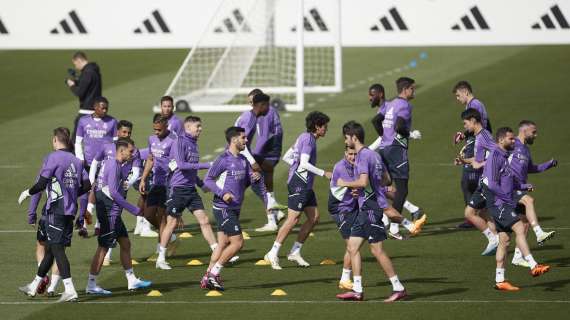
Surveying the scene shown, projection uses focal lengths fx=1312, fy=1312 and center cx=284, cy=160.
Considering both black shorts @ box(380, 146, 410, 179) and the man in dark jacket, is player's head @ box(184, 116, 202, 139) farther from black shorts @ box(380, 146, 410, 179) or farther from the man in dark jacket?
the man in dark jacket

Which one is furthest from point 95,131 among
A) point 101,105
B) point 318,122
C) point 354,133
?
point 354,133

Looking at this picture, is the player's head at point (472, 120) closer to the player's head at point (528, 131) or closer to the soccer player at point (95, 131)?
the player's head at point (528, 131)

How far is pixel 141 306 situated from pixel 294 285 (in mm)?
2263

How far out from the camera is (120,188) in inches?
674

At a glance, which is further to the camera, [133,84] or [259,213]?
[133,84]

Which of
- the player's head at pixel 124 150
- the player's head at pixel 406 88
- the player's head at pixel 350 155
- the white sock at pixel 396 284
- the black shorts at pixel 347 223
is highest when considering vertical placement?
the player's head at pixel 406 88

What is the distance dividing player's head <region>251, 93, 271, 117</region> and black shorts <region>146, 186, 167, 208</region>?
1997mm

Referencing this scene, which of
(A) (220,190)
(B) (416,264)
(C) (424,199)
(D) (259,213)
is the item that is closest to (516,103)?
(C) (424,199)

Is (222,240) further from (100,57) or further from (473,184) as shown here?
(100,57)

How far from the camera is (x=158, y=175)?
19.8m

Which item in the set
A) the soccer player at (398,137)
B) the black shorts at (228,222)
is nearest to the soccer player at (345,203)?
the black shorts at (228,222)

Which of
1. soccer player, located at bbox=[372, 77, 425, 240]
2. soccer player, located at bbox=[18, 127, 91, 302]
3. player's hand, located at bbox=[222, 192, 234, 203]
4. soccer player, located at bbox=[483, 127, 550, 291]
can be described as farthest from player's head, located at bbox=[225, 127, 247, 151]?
soccer player, located at bbox=[372, 77, 425, 240]

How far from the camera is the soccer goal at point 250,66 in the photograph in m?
34.6

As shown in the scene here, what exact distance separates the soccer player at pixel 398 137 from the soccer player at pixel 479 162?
1.45 m
